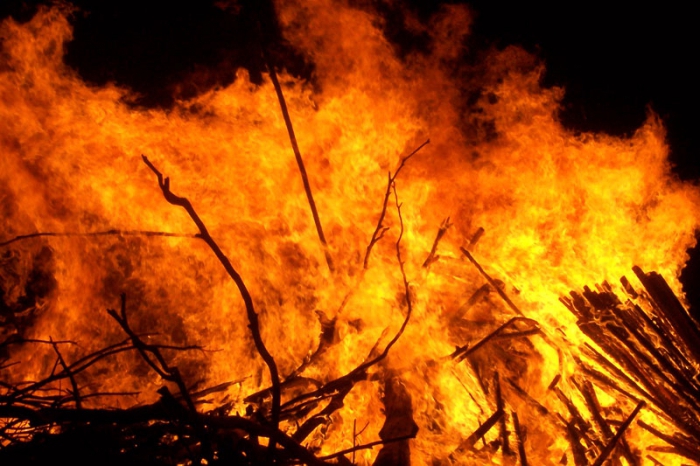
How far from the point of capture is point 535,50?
210 inches

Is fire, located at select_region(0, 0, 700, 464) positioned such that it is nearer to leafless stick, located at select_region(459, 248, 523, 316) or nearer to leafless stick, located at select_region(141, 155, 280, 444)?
leafless stick, located at select_region(459, 248, 523, 316)

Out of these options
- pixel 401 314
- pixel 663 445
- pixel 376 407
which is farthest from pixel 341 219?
pixel 663 445

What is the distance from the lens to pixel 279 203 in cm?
503

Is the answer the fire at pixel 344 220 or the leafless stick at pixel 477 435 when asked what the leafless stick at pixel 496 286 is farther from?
the leafless stick at pixel 477 435

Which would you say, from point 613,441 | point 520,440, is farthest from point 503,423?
point 613,441

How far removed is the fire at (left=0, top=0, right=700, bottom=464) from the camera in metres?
4.41

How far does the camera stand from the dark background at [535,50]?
509 cm

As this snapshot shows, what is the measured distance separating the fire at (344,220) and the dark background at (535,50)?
1.22ft

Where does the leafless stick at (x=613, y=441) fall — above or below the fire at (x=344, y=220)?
below

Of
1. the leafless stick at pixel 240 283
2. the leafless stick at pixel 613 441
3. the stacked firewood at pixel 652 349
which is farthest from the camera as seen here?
the stacked firewood at pixel 652 349

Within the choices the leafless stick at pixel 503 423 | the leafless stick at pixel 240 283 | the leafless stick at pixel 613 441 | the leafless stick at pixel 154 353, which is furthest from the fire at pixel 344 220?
→ the leafless stick at pixel 154 353

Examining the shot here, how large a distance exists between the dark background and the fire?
373 millimetres

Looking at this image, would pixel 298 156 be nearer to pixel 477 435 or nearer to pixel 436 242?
pixel 436 242

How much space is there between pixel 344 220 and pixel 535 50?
9.87 ft
